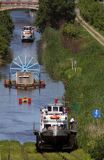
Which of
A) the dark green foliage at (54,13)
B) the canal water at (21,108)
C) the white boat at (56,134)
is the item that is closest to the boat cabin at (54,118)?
the white boat at (56,134)

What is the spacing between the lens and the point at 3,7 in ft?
528

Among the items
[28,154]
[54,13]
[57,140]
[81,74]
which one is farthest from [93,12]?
[28,154]

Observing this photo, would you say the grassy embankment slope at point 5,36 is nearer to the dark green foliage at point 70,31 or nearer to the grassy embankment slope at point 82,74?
the grassy embankment slope at point 82,74

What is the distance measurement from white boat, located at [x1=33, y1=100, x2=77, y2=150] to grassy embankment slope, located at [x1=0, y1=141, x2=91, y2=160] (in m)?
0.70

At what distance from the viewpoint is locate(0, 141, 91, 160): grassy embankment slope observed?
169 ft

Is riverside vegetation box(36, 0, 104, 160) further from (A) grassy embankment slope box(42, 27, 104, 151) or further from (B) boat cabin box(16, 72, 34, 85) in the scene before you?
(B) boat cabin box(16, 72, 34, 85)

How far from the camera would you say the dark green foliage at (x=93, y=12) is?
13301 centimetres

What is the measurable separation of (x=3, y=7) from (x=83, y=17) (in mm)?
17377

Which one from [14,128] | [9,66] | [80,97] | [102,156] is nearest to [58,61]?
[9,66]

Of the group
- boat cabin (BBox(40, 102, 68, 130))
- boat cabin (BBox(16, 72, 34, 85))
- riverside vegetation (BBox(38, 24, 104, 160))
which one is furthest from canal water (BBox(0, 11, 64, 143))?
boat cabin (BBox(40, 102, 68, 130))

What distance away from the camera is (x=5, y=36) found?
128 metres

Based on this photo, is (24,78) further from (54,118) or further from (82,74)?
(54,118)

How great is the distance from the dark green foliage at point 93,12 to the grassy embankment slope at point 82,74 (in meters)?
5.68

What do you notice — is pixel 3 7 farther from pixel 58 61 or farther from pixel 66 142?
pixel 66 142
